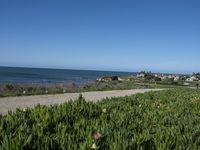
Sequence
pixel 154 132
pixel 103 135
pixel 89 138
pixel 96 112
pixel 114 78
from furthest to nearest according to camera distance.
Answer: pixel 114 78 < pixel 96 112 < pixel 154 132 < pixel 103 135 < pixel 89 138

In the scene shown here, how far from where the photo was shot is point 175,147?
14.5ft

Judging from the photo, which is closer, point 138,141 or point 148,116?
point 138,141

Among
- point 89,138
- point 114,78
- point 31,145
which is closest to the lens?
point 31,145

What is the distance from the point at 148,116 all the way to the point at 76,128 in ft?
7.26

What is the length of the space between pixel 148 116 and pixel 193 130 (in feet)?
3.97

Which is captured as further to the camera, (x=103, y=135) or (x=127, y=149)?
(x=103, y=135)

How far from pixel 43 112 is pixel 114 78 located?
69108 mm

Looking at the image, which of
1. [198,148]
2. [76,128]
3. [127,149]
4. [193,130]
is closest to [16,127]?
[76,128]

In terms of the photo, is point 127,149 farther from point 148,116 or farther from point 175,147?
point 148,116

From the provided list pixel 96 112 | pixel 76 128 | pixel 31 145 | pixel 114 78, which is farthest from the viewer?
pixel 114 78

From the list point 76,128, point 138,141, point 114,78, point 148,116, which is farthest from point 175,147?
point 114,78

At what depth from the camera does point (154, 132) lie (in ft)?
17.7

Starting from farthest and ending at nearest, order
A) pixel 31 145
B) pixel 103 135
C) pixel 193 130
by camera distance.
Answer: pixel 193 130, pixel 103 135, pixel 31 145

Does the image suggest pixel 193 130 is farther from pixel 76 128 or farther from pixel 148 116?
pixel 76 128
